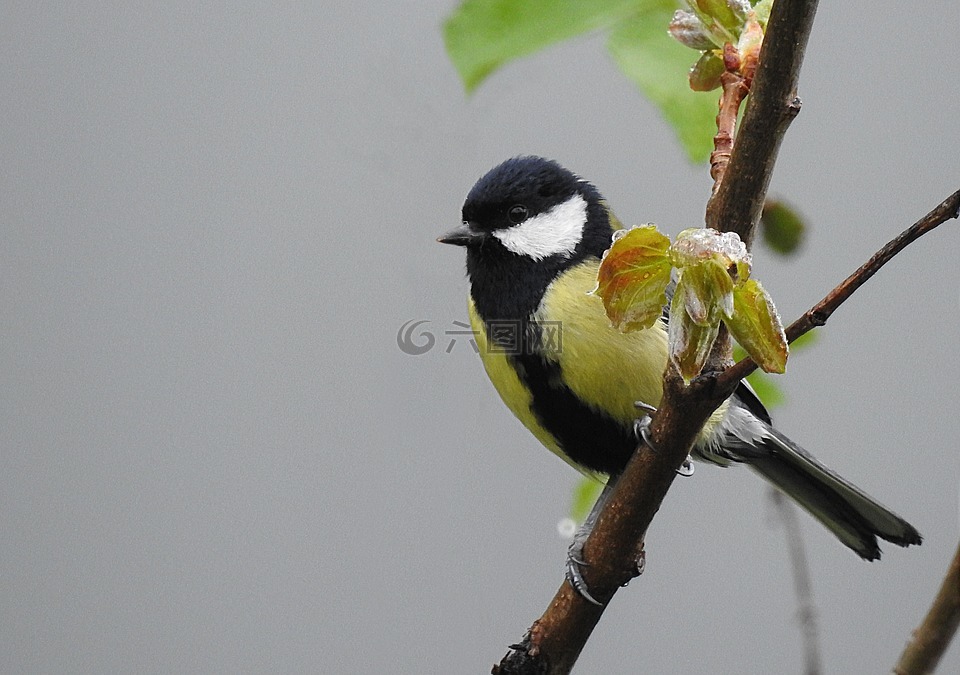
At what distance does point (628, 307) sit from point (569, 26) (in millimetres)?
171

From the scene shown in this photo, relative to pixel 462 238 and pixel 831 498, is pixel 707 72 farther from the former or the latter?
pixel 831 498

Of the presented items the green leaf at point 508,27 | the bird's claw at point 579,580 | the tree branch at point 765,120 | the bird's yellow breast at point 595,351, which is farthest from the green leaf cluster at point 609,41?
the bird's yellow breast at point 595,351

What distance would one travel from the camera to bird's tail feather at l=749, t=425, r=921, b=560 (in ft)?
3.32

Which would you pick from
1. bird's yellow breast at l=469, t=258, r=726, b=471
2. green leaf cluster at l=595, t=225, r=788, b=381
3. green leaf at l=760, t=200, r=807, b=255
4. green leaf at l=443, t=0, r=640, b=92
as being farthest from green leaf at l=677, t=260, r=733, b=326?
bird's yellow breast at l=469, t=258, r=726, b=471

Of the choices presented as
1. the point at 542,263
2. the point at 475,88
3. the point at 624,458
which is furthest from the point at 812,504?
the point at 475,88

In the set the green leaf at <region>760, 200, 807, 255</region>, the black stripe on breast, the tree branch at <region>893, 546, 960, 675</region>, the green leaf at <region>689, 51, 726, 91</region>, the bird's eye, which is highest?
the bird's eye

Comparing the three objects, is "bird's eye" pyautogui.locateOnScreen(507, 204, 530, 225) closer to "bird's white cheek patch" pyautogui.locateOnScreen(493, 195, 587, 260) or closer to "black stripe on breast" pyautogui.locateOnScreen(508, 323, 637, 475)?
"bird's white cheek patch" pyautogui.locateOnScreen(493, 195, 587, 260)

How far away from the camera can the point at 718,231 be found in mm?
503

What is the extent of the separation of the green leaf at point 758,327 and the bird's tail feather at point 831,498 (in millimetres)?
562

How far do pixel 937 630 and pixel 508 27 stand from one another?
15.7 inches

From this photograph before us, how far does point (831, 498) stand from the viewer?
1118 millimetres

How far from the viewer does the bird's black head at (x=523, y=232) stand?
1.09 m

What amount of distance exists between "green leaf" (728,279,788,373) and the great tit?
542 mm

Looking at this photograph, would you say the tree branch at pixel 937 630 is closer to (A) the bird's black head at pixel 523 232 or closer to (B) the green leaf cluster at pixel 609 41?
(B) the green leaf cluster at pixel 609 41
